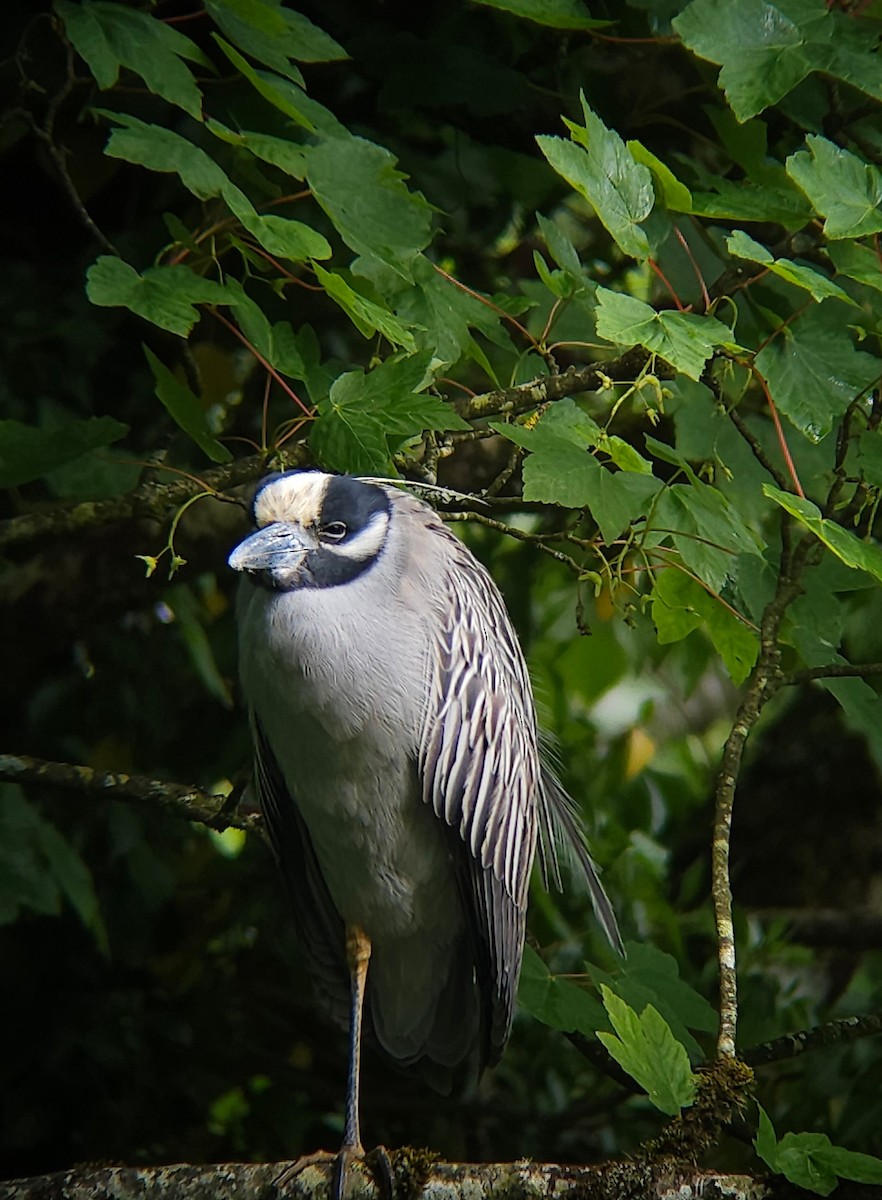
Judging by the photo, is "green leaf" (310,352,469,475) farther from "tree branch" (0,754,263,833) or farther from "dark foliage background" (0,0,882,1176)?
"tree branch" (0,754,263,833)

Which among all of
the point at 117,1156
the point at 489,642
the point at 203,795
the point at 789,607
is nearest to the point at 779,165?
the point at 789,607

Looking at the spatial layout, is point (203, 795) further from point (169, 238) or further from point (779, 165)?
point (779, 165)

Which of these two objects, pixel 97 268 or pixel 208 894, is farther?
pixel 208 894

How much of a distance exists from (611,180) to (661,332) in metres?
0.21

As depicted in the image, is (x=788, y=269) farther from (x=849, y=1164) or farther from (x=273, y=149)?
(x=849, y=1164)

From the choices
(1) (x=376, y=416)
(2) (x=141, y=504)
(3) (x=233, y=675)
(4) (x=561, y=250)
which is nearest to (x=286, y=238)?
(1) (x=376, y=416)

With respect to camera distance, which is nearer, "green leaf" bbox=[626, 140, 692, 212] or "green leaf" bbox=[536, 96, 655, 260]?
"green leaf" bbox=[536, 96, 655, 260]

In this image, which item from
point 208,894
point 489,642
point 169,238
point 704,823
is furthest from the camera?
point 704,823

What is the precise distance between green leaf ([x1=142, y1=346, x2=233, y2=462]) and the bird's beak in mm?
194

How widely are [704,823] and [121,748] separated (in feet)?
5.05

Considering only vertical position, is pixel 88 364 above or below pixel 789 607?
below

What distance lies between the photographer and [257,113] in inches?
79.9

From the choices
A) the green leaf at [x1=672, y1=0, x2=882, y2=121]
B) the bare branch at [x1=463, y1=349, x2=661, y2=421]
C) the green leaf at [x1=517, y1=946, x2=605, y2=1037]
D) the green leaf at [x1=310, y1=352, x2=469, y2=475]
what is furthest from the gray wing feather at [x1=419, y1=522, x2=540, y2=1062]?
the green leaf at [x1=672, y1=0, x2=882, y2=121]

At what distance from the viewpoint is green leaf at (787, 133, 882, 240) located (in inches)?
62.2
